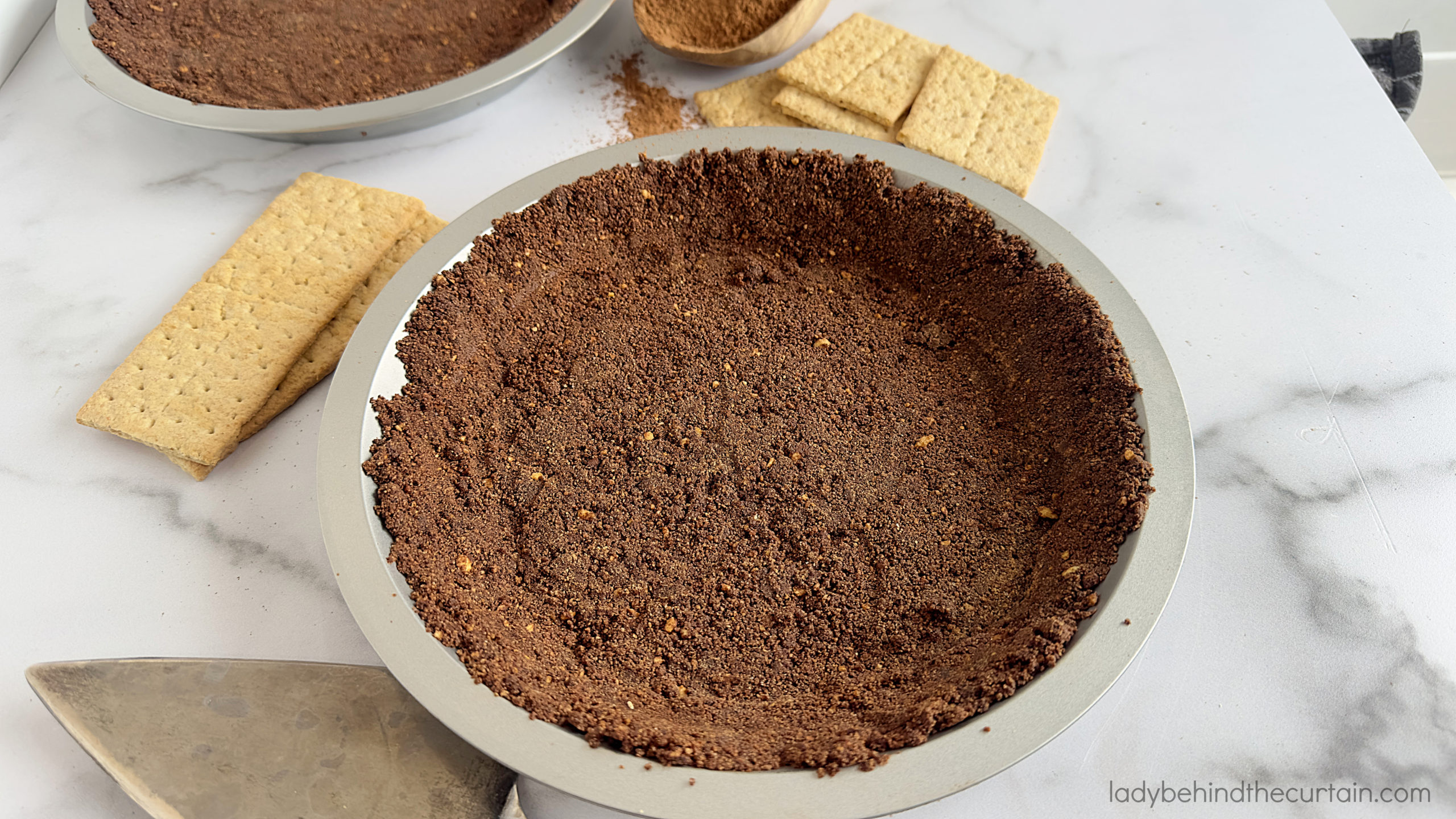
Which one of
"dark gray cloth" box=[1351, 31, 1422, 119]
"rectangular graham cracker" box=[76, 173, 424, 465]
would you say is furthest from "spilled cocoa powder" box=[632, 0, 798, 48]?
"dark gray cloth" box=[1351, 31, 1422, 119]

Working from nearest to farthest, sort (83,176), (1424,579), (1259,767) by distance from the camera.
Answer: (1259,767), (1424,579), (83,176)

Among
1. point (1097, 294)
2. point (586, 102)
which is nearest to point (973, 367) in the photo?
point (1097, 294)

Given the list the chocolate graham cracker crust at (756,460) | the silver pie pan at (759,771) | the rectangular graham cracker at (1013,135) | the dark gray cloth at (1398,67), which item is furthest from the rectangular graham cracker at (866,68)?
the dark gray cloth at (1398,67)

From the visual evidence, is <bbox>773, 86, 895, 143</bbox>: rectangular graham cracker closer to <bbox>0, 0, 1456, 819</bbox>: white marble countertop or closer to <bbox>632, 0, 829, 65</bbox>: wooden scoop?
<bbox>632, 0, 829, 65</bbox>: wooden scoop

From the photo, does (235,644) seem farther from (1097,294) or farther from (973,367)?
(1097,294)

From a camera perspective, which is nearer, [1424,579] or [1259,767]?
[1259,767]

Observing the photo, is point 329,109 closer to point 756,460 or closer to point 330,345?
point 330,345
